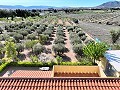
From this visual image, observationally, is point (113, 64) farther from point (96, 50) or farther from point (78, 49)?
point (78, 49)

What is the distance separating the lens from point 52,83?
1175 centimetres

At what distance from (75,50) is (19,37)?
15472 millimetres

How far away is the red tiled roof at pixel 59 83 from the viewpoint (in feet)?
37.4

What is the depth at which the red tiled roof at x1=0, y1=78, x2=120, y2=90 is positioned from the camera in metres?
11.4

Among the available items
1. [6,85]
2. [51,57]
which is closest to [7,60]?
[51,57]

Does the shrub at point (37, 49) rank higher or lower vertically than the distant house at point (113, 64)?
lower

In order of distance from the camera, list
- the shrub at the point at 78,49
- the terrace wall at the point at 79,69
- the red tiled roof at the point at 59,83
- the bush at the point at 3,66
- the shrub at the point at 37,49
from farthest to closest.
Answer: the shrub at the point at 78,49 → the shrub at the point at 37,49 → the bush at the point at 3,66 → the terrace wall at the point at 79,69 → the red tiled roof at the point at 59,83

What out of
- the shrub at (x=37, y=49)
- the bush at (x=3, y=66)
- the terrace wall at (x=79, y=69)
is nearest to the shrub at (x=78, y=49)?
the shrub at (x=37, y=49)

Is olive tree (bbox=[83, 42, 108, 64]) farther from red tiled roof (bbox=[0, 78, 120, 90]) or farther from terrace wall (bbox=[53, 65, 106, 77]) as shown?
red tiled roof (bbox=[0, 78, 120, 90])

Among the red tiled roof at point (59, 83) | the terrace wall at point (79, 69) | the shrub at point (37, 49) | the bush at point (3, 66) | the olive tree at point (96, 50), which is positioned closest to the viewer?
the red tiled roof at point (59, 83)

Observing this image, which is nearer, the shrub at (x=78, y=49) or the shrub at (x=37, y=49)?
the shrub at (x=37, y=49)

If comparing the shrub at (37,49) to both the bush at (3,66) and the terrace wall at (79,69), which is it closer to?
the bush at (3,66)

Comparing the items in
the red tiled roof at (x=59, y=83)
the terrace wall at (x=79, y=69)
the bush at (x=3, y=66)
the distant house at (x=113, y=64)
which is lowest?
the bush at (x=3, y=66)

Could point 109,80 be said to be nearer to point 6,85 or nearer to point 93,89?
Answer: point 93,89
